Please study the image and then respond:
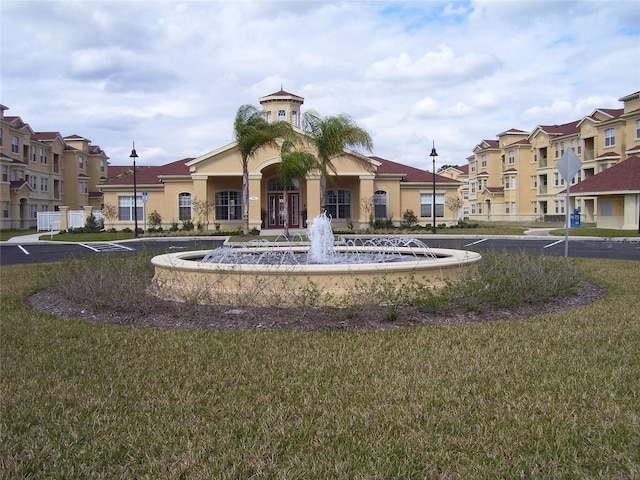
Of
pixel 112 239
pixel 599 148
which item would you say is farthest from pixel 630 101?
pixel 112 239

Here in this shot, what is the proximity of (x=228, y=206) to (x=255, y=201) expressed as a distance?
3.54 meters

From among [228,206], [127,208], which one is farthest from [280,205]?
[127,208]

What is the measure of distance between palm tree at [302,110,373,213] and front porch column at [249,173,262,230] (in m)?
6.07

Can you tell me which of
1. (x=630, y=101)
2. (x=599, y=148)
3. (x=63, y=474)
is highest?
(x=630, y=101)

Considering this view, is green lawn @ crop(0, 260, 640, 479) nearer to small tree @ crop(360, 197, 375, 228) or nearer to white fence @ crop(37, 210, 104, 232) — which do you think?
small tree @ crop(360, 197, 375, 228)

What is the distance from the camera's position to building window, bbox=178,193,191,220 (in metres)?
41.4

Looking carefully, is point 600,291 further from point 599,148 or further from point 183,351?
point 599,148

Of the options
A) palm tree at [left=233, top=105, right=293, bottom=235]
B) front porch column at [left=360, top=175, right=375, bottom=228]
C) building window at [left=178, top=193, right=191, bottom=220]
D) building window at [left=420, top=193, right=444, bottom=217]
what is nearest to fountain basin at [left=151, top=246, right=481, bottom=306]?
palm tree at [left=233, top=105, right=293, bottom=235]

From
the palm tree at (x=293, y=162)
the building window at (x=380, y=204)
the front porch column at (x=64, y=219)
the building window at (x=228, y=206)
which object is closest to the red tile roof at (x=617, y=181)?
the building window at (x=380, y=204)

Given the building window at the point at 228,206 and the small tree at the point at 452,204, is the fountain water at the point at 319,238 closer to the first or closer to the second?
the building window at the point at 228,206

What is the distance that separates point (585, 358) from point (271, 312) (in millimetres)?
4596

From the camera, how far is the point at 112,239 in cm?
3519

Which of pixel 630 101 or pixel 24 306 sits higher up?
pixel 630 101

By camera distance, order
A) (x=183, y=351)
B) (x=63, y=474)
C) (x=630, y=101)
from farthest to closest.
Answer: (x=630, y=101) → (x=183, y=351) → (x=63, y=474)
